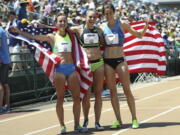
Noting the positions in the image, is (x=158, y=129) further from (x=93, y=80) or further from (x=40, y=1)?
(x=40, y=1)

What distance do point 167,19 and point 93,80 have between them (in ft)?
124

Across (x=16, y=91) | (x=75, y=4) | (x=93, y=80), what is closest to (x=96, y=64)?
(x=93, y=80)

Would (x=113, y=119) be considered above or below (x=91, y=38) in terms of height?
below

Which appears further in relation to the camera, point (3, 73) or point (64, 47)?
point (3, 73)

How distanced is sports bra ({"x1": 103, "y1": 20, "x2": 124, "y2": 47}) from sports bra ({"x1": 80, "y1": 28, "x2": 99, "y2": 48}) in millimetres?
213

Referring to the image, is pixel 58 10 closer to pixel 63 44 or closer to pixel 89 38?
pixel 89 38

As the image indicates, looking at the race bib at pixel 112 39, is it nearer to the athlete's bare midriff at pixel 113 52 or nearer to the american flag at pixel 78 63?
the athlete's bare midriff at pixel 113 52

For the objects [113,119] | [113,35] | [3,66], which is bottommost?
[113,119]

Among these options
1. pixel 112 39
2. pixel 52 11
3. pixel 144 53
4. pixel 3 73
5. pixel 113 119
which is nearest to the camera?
pixel 112 39

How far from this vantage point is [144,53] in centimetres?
1106

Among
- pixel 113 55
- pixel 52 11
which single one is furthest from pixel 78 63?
pixel 52 11

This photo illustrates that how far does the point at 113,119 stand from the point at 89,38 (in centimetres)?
223

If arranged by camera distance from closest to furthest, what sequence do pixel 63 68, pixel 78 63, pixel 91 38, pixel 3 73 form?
pixel 63 68
pixel 78 63
pixel 91 38
pixel 3 73

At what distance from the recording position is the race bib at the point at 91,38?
870 centimetres
